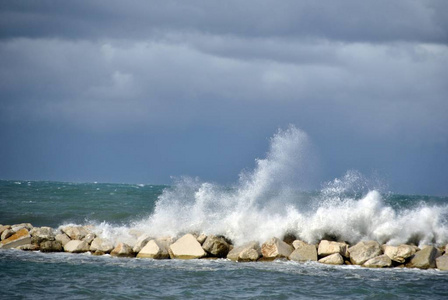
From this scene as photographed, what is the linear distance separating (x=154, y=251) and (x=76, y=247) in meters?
2.56

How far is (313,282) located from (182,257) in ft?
14.6

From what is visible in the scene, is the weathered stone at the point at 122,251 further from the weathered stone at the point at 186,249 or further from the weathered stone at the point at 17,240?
the weathered stone at the point at 17,240

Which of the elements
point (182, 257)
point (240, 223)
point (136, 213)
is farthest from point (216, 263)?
point (136, 213)

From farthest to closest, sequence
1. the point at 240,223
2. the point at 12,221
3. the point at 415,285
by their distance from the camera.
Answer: the point at 12,221
the point at 240,223
the point at 415,285

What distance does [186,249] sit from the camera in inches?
618

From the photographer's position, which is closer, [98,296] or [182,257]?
[98,296]

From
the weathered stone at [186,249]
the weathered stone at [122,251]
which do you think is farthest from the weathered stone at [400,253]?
the weathered stone at [122,251]

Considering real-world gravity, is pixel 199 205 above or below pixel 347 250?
above

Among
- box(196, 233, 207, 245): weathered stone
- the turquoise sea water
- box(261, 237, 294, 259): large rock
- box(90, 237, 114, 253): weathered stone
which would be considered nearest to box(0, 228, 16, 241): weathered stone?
the turquoise sea water

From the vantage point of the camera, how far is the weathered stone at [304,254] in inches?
600

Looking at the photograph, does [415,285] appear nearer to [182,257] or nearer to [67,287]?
[182,257]

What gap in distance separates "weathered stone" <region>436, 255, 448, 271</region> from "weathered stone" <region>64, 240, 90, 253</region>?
9.88 meters

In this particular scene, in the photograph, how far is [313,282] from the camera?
12430 mm

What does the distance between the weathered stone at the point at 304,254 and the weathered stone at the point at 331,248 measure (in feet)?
0.63
